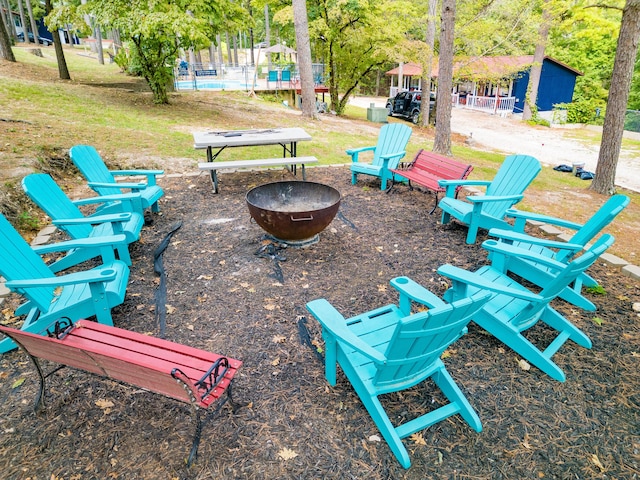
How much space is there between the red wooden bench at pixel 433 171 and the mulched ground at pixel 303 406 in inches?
73.5

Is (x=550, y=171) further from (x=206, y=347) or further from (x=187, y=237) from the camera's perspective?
(x=206, y=347)

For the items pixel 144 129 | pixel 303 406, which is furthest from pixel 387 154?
pixel 144 129

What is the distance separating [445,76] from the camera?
27.8 ft

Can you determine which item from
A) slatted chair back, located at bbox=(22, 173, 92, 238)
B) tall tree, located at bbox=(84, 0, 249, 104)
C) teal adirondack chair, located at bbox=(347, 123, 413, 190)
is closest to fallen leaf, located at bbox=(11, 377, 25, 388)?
slatted chair back, located at bbox=(22, 173, 92, 238)

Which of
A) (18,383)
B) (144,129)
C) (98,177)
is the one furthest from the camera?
(144,129)

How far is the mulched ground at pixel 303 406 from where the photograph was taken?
199 centimetres

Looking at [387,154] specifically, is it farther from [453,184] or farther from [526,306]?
[526,306]

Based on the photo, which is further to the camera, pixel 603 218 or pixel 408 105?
pixel 408 105

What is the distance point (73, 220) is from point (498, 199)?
13.7 ft

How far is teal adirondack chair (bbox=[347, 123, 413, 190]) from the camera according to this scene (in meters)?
6.04

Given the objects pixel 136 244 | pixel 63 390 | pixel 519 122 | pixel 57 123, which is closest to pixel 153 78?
pixel 57 123

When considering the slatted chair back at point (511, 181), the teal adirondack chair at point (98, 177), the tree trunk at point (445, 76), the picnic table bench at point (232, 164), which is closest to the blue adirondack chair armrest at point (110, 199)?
the teal adirondack chair at point (98, 177)

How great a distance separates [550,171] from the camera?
9477 millimetres

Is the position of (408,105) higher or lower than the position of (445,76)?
lower
